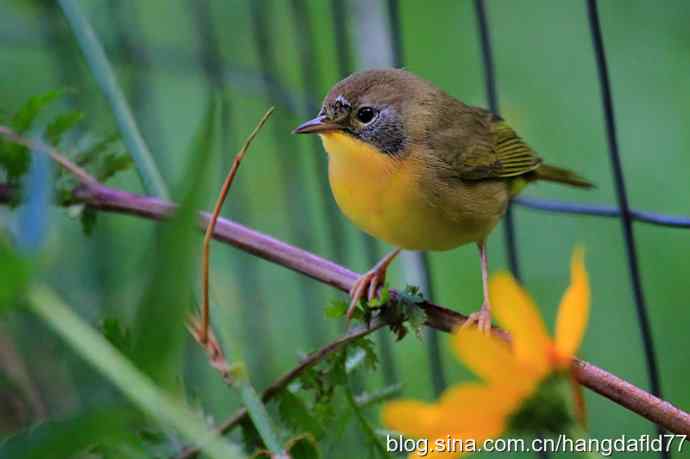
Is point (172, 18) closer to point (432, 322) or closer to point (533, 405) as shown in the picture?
point (432, 322)

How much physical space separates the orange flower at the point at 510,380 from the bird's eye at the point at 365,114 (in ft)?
4.45

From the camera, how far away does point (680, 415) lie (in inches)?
25.2

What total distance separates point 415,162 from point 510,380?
1.36 meters

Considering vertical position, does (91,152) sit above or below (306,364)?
above

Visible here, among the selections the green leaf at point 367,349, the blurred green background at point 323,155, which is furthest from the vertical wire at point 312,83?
the green leaf at point 367,349

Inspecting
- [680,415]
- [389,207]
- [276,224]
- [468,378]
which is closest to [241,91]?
[276,224]

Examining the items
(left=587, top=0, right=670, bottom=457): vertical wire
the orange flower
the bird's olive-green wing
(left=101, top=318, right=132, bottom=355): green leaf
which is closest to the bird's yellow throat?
the bird's olive-green wing

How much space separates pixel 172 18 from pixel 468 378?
228cm

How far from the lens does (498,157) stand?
195 cm

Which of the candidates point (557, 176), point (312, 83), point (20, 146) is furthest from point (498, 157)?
point (20, 146)

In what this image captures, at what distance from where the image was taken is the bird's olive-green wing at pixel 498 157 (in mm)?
1875

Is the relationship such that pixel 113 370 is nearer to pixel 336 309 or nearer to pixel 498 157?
pixel 336 309

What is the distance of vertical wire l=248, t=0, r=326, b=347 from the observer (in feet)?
8.85

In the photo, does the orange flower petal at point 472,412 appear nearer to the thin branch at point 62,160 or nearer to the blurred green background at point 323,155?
the thin branch at point 62,160
